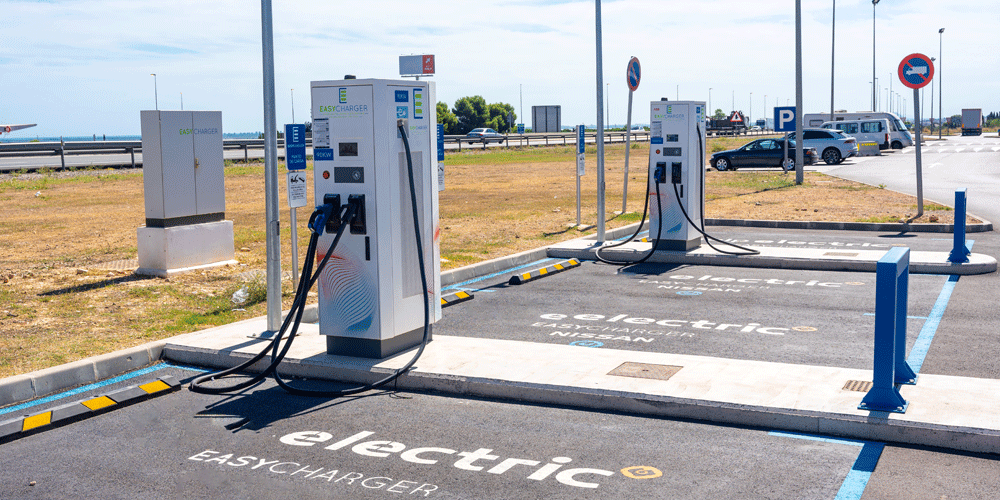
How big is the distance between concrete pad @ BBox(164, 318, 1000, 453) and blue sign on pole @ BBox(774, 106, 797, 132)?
24.3 metres

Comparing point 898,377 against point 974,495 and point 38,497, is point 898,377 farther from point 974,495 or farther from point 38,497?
point 38,497

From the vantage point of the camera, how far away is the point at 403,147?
7332 millimetres

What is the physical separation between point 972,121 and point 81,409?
97.0 meters

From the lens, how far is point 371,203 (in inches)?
282

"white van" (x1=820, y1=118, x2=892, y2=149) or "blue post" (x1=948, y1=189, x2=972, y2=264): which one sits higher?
"white van" (x1=820, y1=118, x2=892, y2=149)

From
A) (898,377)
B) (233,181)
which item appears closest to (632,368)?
(898,377)

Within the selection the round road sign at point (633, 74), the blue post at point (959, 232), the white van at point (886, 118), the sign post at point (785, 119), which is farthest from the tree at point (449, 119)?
the blue post at point (959, 232)

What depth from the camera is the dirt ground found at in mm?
8930

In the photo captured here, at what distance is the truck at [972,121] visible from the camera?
87500mm

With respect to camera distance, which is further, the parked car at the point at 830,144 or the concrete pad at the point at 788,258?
the parked car at the point at 830,144

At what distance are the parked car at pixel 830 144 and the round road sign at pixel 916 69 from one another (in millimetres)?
23370

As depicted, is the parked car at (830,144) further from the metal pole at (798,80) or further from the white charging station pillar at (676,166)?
the white charging station pillar at (676,166)

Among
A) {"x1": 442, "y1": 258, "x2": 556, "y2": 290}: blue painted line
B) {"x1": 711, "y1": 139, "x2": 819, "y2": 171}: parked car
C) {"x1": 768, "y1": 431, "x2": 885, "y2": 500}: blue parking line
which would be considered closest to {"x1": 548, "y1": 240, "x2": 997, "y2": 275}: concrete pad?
{"x1": 442, "y1": 258, "x2": 556, "y2": 290}: blue painted line

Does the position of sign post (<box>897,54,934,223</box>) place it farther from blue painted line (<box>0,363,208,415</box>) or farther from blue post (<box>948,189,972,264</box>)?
blue painted line (<box>0,363,208,415</box>)
